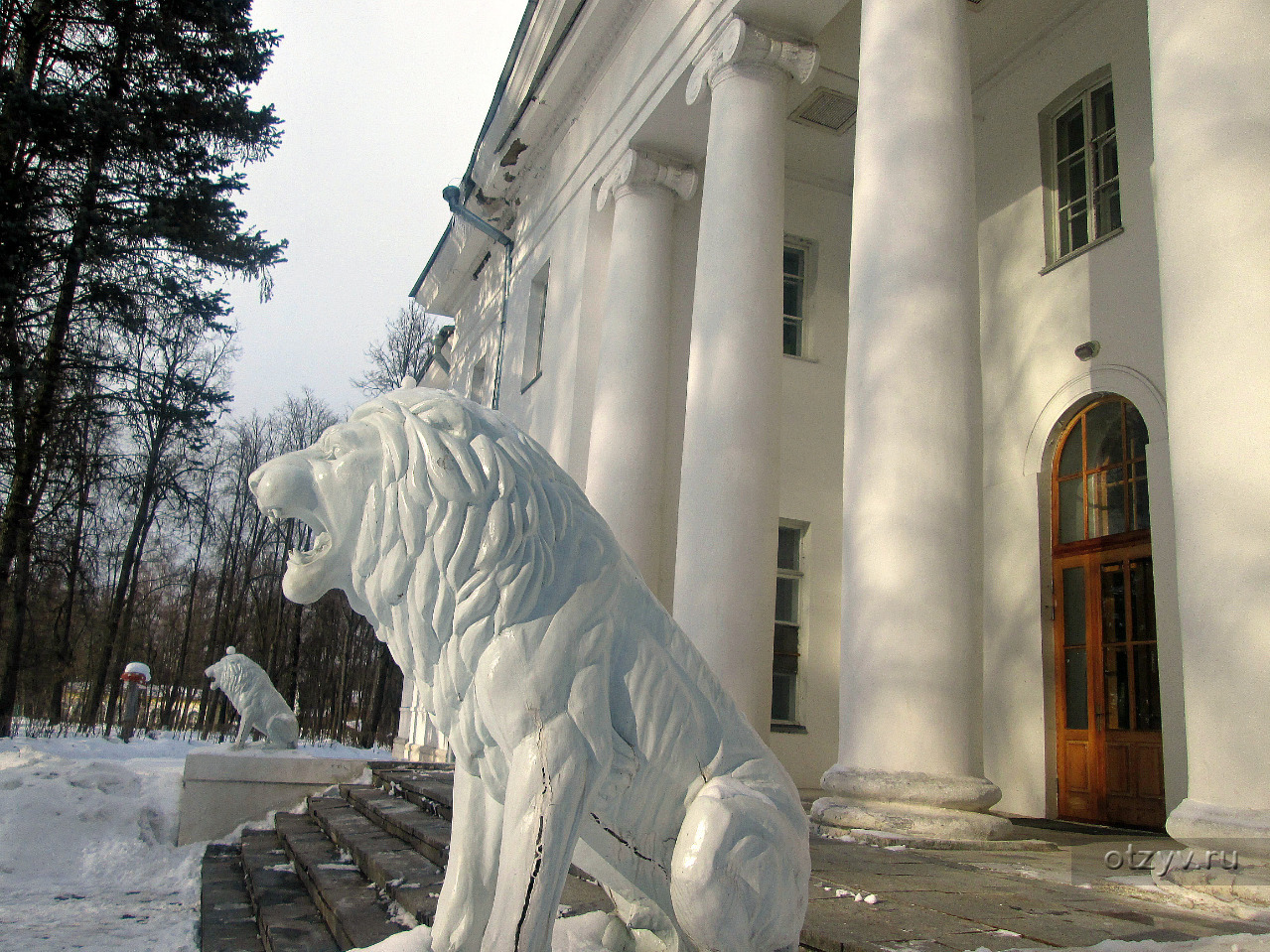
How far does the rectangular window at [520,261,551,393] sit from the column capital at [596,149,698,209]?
3812 millimetres

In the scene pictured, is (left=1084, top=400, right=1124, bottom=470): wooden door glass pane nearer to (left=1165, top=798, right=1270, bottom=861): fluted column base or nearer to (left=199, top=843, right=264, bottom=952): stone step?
(left=1165, top=798, right=1270, bottom=861): fluted column base

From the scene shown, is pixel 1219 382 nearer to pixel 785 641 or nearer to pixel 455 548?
pixel 455 548

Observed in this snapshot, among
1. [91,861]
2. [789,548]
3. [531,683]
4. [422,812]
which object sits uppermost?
[789,548]

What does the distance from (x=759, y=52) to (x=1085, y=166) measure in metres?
3.08

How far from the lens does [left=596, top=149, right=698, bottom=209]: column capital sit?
980 cm

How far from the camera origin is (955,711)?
15.1ft

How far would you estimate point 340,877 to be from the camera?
14.8 ft

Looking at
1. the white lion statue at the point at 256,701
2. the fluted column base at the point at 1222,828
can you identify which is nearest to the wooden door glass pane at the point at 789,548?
the white lion statue at the point at 256,701

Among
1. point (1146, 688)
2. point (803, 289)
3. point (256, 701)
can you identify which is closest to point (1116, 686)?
point (1146, 688)

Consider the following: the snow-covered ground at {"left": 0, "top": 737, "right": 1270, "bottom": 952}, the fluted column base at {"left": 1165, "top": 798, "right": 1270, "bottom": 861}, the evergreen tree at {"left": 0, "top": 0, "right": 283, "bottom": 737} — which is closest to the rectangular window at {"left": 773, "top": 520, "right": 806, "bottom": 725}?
the snow-covered ground at {"left": 0, "top": 737, "right": 1270, "bottom": 952}

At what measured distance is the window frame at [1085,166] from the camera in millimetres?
7516

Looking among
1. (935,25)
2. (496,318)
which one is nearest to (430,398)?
(935,25)

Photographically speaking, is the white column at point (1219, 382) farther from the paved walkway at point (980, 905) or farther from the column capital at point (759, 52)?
the column capital at point (759, 52)

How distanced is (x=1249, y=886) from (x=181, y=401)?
51.6ft
